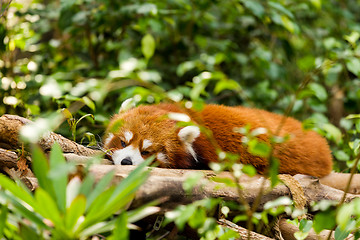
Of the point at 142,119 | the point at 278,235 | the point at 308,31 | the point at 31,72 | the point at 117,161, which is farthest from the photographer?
the point at 308,31

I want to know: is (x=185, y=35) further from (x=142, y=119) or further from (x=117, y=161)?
(x=117, y=161)

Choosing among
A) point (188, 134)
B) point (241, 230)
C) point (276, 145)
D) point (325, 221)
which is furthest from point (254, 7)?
point (325, 221)

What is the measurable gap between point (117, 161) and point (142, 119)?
0.98 feet

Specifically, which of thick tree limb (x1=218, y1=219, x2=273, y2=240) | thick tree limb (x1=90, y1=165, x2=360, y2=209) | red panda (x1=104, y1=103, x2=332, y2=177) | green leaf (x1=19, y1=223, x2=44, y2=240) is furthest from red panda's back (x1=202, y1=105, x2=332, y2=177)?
green leaf (x1=19, y1=223, x2=44, y2=240)

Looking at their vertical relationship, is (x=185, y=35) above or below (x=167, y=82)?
above

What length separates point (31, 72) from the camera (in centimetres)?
346

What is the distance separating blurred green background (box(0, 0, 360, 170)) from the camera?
2939mm

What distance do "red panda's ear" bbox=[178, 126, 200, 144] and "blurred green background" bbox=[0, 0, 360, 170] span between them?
37cm

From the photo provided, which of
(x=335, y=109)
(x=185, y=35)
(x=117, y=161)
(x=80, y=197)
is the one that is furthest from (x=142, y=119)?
(x=335, y=109)

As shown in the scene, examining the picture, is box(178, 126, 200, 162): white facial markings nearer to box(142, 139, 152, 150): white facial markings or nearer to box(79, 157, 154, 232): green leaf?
box(142, 139, 152, 150): white facial markings

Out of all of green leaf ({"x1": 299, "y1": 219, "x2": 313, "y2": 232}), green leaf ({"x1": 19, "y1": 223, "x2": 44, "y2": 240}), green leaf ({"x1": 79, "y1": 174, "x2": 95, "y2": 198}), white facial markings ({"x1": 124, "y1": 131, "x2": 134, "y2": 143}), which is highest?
green leaf ({"x1": 79, "y1": 174, "x2": 95, "y2": 198})

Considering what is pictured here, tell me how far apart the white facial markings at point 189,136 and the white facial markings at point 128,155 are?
0.87 feet

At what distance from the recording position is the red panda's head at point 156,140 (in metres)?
2.27

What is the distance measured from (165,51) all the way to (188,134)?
2.07 m
